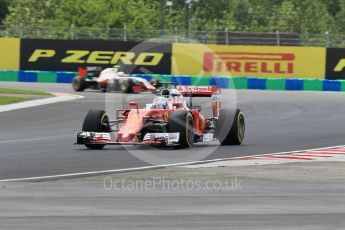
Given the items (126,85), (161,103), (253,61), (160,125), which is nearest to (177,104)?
(161,103)

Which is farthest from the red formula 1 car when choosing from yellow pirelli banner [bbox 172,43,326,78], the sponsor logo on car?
the sponsor logo on car

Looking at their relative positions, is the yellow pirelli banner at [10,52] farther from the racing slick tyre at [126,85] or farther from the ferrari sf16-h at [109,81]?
the racing slick tyre at [126,85]

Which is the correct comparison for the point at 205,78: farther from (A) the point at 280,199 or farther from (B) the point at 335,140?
(A) the point at 280,199

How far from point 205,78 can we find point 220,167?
2763 cm

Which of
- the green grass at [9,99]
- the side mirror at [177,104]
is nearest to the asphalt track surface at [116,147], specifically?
the side mirror at [177,104]

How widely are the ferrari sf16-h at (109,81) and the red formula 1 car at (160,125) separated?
15.8 meters

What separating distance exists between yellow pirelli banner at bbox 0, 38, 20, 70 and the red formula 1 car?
23943 millimetres

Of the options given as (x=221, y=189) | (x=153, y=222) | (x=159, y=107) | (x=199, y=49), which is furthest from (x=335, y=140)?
(x=199, y=49)

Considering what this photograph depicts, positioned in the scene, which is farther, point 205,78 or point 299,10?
point 299,10

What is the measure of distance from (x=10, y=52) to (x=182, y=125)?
25426 millimetres

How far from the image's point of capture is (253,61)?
125ft

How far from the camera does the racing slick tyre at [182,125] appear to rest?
1448cm

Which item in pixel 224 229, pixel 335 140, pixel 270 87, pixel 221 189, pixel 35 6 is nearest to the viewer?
pixel 224 229

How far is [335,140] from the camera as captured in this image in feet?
59.2
